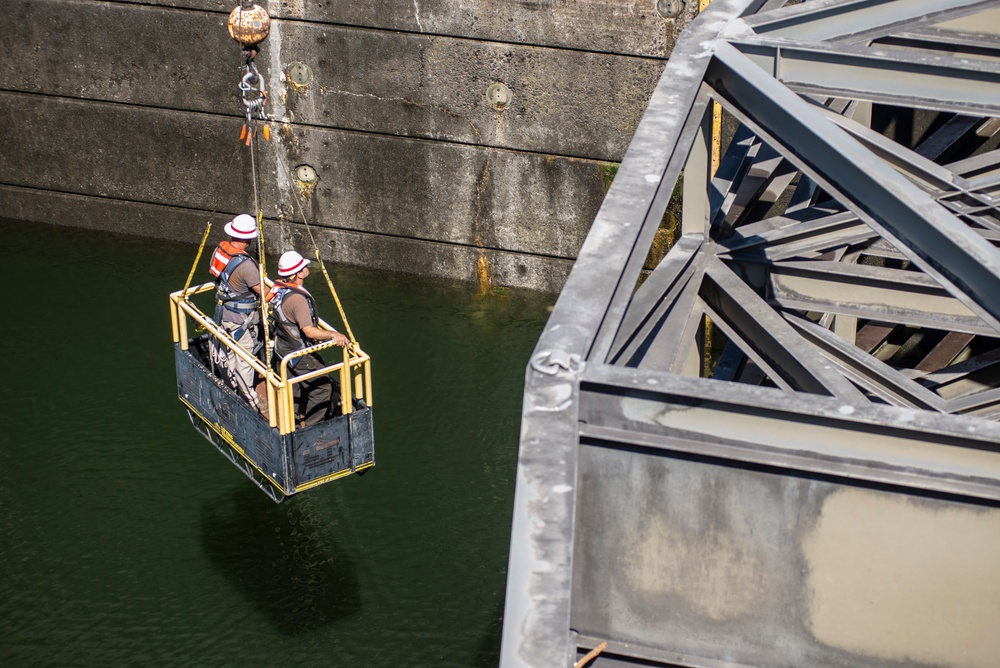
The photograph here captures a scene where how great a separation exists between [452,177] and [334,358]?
3.07m

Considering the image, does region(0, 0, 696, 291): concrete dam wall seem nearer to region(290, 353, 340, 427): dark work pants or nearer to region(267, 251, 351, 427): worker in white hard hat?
region(267, 251, 351, 427): worker in white hard hat

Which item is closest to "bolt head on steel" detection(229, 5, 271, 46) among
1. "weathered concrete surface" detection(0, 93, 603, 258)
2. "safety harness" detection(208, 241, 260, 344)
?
"safety harness" detection(208, 241, 260, 344)

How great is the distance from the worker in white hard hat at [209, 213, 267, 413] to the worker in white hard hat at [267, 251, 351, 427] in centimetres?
27

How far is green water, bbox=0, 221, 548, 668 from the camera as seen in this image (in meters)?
10.3

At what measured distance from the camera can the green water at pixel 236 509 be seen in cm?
1026

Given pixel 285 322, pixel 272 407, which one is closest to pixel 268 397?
pixel 272 407

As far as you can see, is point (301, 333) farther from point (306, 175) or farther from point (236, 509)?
point (306, 175)

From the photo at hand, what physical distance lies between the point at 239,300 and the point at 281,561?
251cm

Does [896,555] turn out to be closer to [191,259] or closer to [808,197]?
[808,197]

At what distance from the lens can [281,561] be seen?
1111 centimetres

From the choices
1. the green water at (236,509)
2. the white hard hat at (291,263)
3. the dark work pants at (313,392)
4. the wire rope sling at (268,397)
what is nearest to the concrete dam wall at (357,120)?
the green water at (236,509)

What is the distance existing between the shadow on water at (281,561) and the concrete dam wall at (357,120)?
5239mm

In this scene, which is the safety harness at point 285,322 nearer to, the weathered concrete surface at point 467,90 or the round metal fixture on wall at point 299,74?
the weathered concrete surface at point 467,90

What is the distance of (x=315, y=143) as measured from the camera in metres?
15.8
